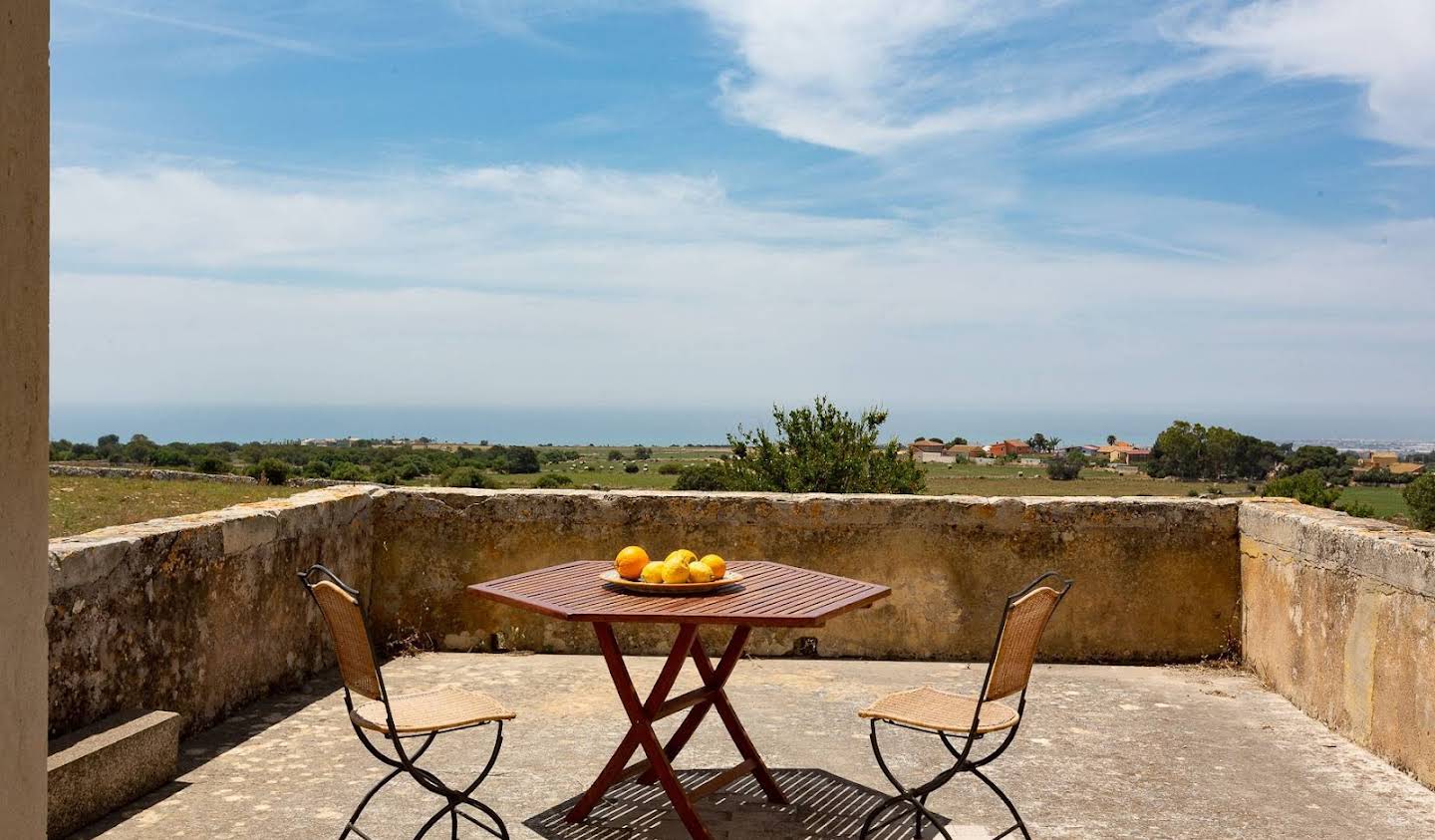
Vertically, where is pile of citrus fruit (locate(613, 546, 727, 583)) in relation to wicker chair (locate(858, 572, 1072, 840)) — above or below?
above

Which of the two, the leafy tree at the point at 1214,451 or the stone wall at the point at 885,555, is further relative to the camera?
the leafy tree at the point at 1214,451

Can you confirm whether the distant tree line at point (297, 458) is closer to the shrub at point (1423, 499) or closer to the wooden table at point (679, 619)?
the wooden table at point (679, 619)

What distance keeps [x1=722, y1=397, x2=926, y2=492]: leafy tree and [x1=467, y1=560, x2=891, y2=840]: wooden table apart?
1071 cm

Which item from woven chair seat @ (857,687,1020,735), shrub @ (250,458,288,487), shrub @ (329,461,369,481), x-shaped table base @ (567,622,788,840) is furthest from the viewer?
shrub @ (250,458,288,487)

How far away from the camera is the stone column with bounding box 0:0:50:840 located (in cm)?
117

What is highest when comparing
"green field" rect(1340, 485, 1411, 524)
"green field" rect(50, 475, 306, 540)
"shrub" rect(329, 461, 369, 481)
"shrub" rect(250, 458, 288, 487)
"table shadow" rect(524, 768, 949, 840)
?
"shrub" rect(329, 461, 369, 481)

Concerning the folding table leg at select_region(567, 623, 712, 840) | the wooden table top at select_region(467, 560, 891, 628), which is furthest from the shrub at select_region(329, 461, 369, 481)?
the folding table leg at select_region(567, 623, 712, 840)

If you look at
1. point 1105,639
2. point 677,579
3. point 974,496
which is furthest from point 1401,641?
point 677,579

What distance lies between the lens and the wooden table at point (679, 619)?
10.9ft

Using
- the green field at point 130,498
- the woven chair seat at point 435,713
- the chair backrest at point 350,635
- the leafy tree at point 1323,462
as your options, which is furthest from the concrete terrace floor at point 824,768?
the leafy tree at point 1323,462

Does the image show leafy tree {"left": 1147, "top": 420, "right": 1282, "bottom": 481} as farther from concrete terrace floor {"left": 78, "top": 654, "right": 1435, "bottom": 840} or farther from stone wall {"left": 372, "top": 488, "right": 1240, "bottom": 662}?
concrete terrace floor {"left": 78, "top": 654, "right": 1435, "bottom": 840}

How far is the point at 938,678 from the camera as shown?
584cm

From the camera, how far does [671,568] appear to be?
3.67 metres

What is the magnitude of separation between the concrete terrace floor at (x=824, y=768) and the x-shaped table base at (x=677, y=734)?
0.33 feet
